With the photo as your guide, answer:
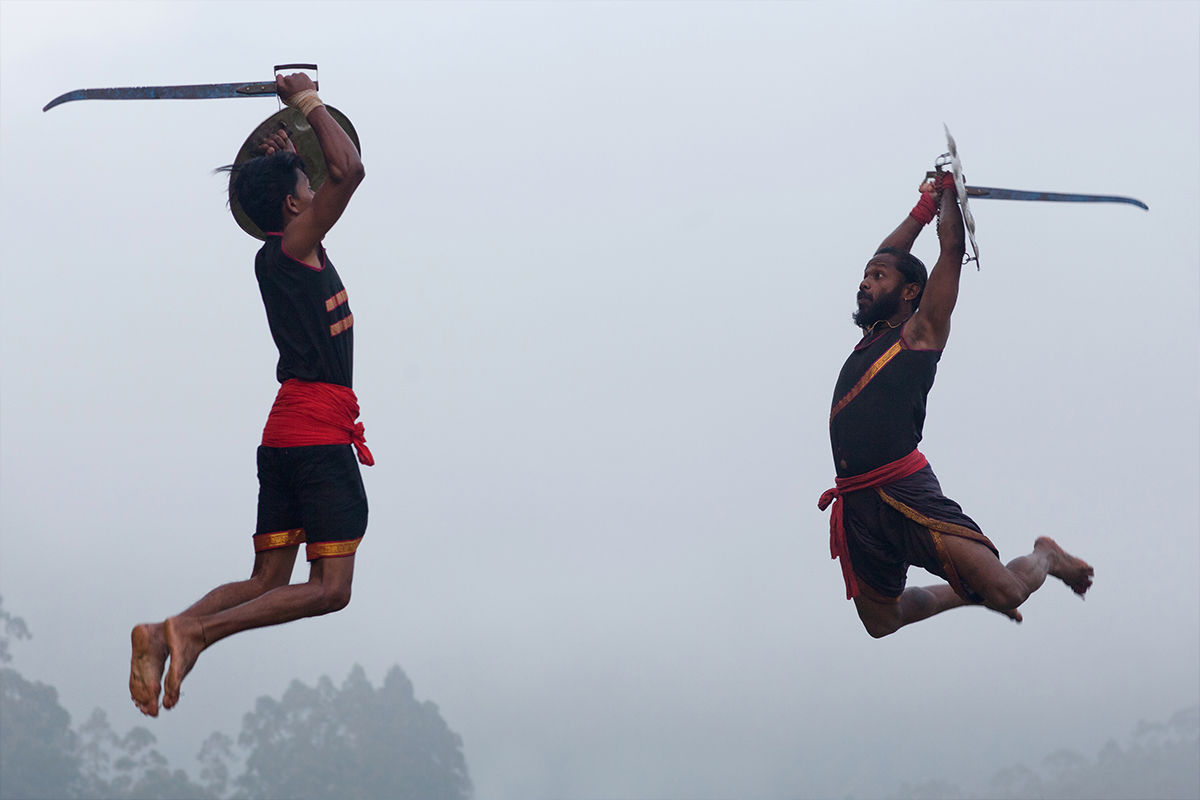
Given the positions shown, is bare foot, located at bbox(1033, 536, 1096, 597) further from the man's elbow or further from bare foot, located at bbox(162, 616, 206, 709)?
bare foot, located at bbox(162, 616, 206, 709)

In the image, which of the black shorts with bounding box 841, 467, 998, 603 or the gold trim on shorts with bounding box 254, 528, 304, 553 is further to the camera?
the black shorts with bounding box 841, 467, 998, 603

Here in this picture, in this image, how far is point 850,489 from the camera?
6340mm

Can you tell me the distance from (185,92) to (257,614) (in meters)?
2.35

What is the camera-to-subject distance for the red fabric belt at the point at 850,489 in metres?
6.18

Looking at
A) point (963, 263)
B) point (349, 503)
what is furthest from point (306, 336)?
point (963, 263)

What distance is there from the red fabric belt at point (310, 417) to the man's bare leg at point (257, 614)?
1.79ft

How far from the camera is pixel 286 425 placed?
535 cm

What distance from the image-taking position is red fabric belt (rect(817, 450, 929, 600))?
6.18 m

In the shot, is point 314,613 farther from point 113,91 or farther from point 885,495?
point 885,495

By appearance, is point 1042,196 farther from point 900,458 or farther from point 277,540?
point 277,540

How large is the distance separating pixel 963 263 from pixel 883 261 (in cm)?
58

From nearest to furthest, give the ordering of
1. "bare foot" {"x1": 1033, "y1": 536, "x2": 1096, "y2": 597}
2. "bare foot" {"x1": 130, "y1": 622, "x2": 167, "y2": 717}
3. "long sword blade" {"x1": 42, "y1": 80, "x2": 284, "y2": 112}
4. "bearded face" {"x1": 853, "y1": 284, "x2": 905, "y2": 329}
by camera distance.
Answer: "bare foot" {"x1": 130, "y1": 622, "x2": 167, "y2": 717} → "long sword blade" {"x1": 42, "y1": 80, "x2": 284, "y2": 112} → "bearded face" {"x1": 853, "y1": 284, "x2": 905, "y2": 329} → "bare foot" {"x1": 1033, "y1": 536, "x2": 1096, "y2": 597}

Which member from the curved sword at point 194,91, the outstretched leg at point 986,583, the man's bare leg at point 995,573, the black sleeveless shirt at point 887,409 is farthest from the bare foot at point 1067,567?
the curved sword at point 194,91

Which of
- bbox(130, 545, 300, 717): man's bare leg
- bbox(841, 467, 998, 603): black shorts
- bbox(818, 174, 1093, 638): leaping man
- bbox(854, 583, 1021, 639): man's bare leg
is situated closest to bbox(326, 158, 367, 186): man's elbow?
bbox(130, 545, 300, 717): man's bare leg
